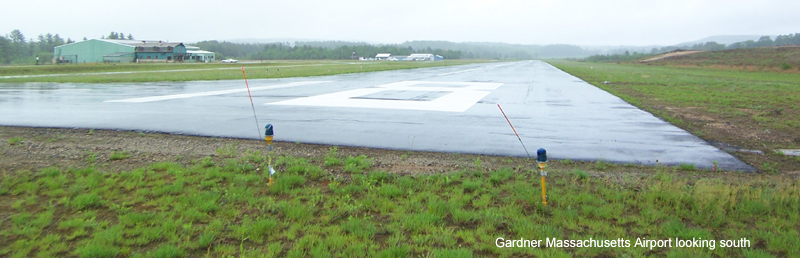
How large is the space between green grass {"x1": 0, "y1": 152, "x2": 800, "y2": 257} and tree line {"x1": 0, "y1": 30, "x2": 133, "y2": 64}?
9638 cm

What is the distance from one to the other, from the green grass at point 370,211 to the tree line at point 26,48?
96.4 m

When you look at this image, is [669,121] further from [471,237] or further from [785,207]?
[471,237]

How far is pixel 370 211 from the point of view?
16.8ft

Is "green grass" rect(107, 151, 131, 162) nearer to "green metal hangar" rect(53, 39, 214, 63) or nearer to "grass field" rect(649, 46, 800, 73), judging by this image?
"grass field" rect(649, 46, 800, 73)

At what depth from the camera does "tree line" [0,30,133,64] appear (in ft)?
279

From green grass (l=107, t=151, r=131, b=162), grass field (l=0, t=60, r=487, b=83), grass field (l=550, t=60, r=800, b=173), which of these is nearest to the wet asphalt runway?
grass field (l=550, t=60, r=800, b=173)

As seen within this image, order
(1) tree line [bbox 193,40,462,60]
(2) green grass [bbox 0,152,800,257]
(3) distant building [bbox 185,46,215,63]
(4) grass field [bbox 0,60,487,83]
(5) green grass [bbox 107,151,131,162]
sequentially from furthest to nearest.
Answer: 1. (1) tree line [bbox 193,40,462,60]
2. (3) distant building [bbox 185,46,215,63]
3. (4) grass field [bbox 0,60,487,83]
4. (5) green grass [bbox 107,151,131,162]
5. (2) green grass [bbox 0,152,800,257]

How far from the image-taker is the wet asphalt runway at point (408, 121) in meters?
8.52

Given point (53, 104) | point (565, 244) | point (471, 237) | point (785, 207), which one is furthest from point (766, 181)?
point (53, 104)

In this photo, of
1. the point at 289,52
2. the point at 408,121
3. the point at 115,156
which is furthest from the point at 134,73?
the point at 289,52

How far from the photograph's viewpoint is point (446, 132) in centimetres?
1005

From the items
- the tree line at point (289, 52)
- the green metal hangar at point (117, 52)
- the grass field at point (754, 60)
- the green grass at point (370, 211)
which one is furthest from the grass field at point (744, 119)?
the tree line at point (289, 52)

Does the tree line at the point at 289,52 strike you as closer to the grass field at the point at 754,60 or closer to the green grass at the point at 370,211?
the grass field at the point at 754,60

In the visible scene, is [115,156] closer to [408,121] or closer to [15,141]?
[15,141]
